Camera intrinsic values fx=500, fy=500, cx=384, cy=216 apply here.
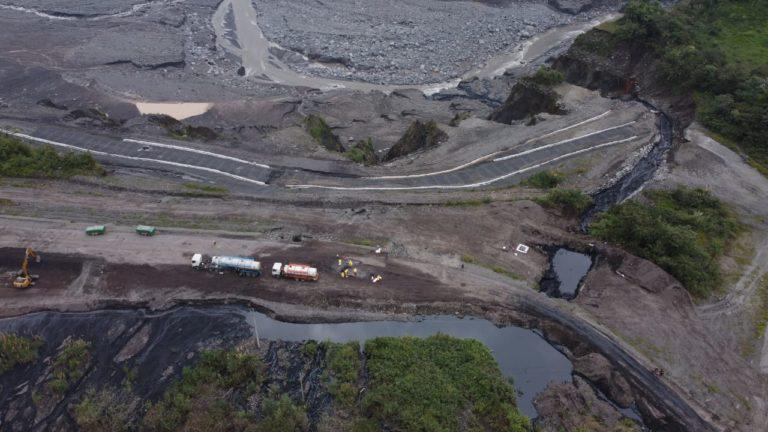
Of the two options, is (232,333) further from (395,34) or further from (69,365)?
(395,34)

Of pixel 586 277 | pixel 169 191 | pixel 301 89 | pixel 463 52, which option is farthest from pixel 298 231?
pixel 463 52

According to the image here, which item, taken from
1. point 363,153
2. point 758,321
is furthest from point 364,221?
point 758,321

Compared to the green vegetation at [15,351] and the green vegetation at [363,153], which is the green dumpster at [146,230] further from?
the green vegetation at [363,153]

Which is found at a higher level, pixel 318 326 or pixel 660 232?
pixel 660 232

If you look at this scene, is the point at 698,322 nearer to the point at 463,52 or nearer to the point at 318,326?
the point at 318,326

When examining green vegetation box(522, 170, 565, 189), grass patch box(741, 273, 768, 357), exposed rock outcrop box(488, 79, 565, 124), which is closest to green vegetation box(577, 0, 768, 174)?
exposed rock outcrop box(488, 79, 565, 124)

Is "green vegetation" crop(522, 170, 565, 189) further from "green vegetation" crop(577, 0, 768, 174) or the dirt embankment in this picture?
"green vegetation" crop(577, 0, 768, 174)

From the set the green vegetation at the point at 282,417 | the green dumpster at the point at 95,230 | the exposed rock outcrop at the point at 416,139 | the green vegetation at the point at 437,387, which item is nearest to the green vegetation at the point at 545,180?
the exposed rock outcrop at the point at 416,139
